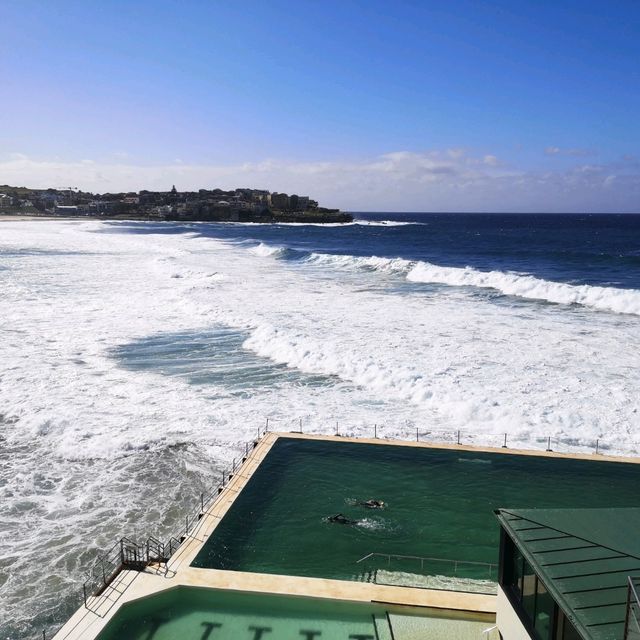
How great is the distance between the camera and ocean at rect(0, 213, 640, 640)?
11812 mm

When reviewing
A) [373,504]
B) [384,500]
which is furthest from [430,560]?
[384,500]

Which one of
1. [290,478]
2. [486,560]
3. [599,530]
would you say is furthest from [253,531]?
[599,530]

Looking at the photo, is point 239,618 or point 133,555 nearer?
point 239,618

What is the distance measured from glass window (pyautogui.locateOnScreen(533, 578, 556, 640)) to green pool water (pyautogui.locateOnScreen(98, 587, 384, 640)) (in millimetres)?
2440

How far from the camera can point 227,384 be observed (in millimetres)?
19328

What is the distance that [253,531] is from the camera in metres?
10.6

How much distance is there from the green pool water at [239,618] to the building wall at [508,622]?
1582 mm

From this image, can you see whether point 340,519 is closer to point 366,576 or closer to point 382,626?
point 366,576

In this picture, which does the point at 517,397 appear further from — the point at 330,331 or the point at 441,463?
the point at 330,331

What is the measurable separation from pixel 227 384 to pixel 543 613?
47.3ft

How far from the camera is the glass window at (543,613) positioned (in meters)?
5.72

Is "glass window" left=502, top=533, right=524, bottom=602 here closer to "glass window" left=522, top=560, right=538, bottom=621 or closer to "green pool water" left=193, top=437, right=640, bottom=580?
"glass window" left=522, top=560, right=538, bottom=621

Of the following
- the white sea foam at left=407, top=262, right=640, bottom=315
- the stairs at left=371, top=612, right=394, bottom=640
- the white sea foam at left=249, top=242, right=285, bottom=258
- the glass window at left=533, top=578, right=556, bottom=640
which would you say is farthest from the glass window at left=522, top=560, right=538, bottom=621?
the white sea foam at left=249, top=242, right=285, bottom=258

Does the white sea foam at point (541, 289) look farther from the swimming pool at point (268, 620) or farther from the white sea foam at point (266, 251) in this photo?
the swimming pool at point (268, 620)
